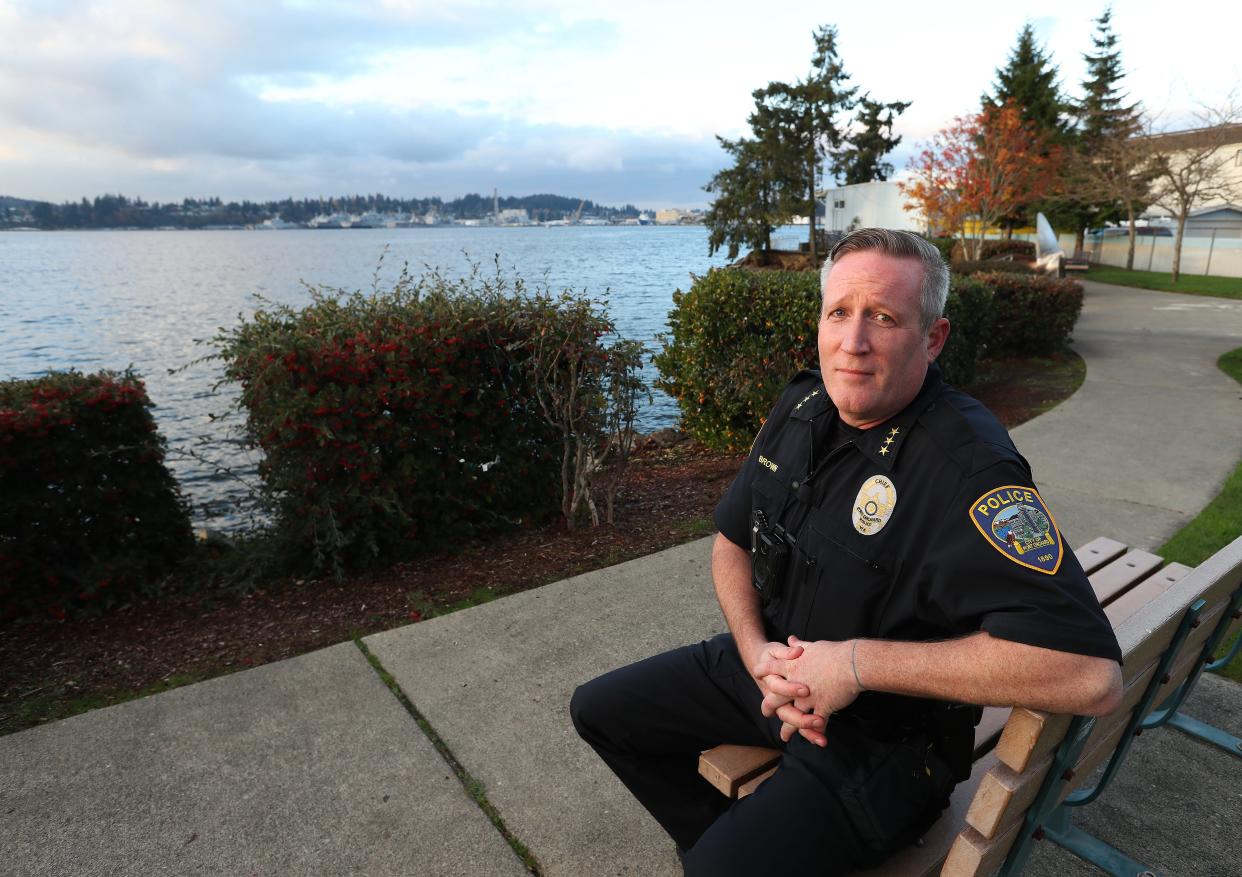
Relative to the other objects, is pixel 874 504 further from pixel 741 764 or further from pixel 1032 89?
pixel 1032 89

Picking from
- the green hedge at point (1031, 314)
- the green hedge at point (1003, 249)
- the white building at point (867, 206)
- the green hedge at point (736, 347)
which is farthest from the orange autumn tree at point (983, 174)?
the green hedge at point (736, 347)

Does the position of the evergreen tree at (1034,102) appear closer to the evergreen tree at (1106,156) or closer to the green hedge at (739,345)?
the evergreen tree at (1106,156)

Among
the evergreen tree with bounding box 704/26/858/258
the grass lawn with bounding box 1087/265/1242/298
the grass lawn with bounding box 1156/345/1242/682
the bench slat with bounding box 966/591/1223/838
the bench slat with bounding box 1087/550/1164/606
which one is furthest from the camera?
the evergreen tree with bounding box 704/26/858/258

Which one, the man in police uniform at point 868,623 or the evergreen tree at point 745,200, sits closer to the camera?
the man in police uniform at point 868,623

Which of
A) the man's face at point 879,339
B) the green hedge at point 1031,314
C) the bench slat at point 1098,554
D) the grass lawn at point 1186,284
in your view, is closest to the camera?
the man's face at point 879,339

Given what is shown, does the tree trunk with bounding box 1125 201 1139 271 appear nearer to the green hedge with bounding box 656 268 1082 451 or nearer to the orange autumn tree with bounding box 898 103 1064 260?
the orange autumn tree with bounding box 898 103 1064 260

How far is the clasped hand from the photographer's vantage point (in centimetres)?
169

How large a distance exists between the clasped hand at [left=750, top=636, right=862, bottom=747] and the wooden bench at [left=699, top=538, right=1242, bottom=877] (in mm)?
251

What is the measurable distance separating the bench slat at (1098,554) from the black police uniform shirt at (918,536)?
5.77 feet

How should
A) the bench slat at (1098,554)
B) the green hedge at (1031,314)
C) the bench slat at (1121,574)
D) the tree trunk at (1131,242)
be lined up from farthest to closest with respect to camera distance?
the tree trunk at (1131,242) → the green hedge at (1031,314) → the bench slat at (1098,554) → the bench slat at (1121,574)

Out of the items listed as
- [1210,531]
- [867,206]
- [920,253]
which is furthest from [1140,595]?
[867,206]

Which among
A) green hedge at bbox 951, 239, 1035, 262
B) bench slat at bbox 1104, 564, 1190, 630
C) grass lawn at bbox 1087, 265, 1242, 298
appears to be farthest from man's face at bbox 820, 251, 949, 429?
green hedge at bbox 951, 239, 1035, 262

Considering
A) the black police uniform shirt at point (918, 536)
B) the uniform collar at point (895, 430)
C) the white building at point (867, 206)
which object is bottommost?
the black police uniform shirt at point (918, 536)

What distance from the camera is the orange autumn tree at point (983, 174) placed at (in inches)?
1218
